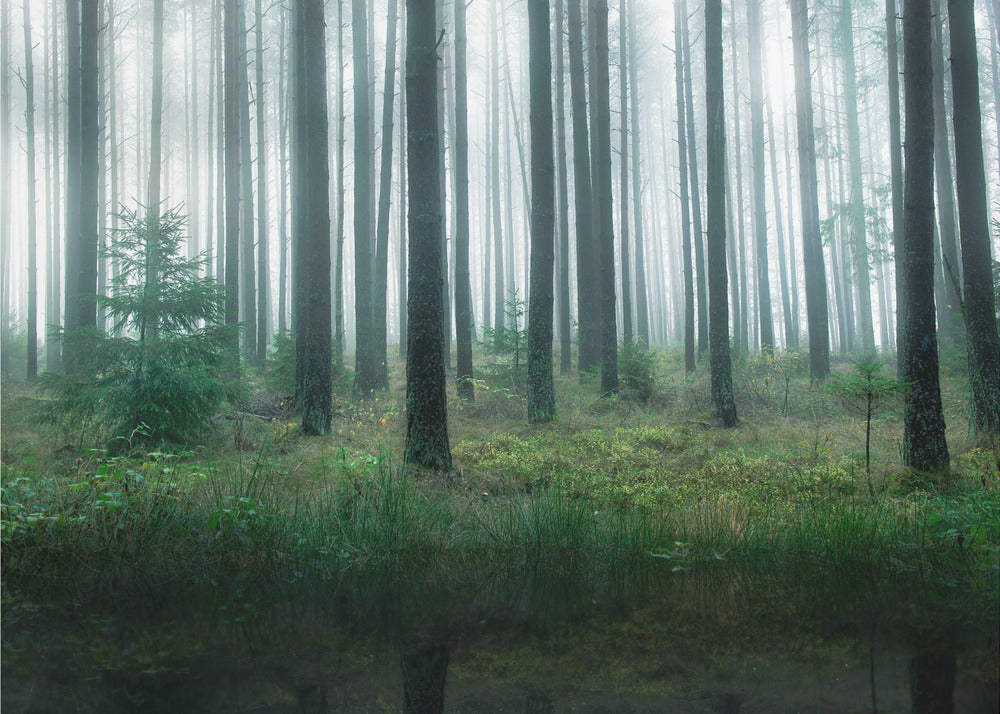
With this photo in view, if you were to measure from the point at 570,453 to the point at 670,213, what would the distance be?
119 ft

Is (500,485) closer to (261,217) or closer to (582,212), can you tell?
(582,212)

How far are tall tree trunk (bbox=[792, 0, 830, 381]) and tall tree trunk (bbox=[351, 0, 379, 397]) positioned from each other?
37.7ft

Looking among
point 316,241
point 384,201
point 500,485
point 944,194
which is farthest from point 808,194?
point 500,485

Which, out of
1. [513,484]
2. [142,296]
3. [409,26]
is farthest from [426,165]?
[142,296]

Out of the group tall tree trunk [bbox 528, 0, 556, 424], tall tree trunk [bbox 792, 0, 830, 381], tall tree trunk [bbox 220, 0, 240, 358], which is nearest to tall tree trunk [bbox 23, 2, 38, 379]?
tall tree trunk [bbox 220, 0, 240, 358]

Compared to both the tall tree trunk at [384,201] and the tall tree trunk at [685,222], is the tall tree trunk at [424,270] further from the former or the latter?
the tall tree trunk at [685,222]

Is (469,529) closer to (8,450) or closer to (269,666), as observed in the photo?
(269,666)

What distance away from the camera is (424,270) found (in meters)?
7.09

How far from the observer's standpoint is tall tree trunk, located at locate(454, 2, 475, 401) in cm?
1372

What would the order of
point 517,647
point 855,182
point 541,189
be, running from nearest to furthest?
point 517,647, point 541,189, point 855,182

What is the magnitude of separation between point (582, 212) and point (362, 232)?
5.61m

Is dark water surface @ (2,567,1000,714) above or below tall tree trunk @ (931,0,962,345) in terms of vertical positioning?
below

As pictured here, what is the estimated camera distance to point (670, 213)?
4072 cm

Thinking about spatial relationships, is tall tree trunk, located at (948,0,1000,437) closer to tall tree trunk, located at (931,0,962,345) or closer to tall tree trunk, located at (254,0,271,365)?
tall tree trunk, located at (931,0,962,345)
